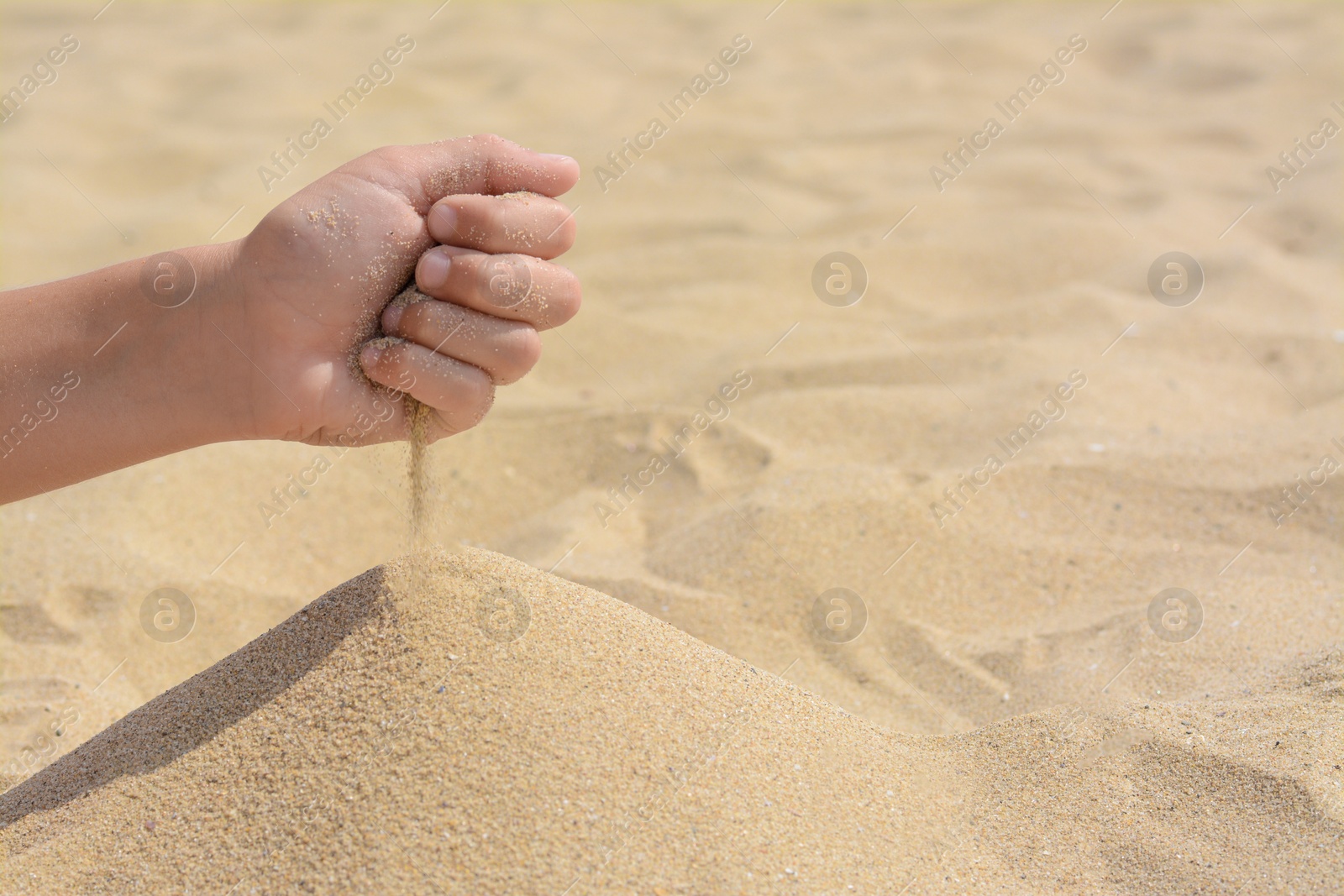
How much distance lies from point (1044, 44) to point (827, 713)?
18.4ft

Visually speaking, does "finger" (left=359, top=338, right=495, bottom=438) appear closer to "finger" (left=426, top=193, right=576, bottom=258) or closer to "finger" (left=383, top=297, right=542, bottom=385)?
"finger" (left=383, top=297, right=542, bottom=385)

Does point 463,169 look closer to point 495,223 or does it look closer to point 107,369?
point 495,223

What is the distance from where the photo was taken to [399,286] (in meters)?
1.63

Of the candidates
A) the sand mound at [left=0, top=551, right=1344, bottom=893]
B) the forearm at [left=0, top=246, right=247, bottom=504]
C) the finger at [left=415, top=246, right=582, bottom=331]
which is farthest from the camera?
the forearm at [left=0, top=246, right=247, bottom=504]

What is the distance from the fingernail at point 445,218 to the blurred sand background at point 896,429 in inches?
20.7

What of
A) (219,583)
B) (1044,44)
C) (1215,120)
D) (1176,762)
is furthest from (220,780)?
(1044,44)

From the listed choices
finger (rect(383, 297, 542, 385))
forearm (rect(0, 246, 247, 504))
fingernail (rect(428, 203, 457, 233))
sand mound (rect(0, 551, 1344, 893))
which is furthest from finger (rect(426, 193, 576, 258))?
sand mound (rect(0, 551, 1344, 893))

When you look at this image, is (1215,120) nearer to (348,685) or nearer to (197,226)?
(197,226)

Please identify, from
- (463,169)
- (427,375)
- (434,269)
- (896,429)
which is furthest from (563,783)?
(896,429)

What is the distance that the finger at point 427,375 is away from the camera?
1590mm

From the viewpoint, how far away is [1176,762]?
1.48 metres

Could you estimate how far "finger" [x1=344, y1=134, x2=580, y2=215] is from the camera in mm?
1628

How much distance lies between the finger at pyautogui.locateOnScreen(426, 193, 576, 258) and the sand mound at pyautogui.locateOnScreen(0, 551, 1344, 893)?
480mm

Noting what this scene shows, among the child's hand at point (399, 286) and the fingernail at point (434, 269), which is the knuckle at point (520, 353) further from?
the fingernail at point (434, 269)
